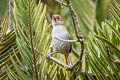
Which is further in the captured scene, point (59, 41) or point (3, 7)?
point (3, 7)

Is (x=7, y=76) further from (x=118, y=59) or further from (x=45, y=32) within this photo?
(x=118, y=59)

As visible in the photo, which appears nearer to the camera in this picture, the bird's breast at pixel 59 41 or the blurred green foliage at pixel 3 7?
the bird's breast at pixel 59 41

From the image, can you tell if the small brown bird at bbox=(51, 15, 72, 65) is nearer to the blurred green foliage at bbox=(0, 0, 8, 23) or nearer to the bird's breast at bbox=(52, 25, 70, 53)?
the bird's breast at bbox=(52, 25, 70, 53)

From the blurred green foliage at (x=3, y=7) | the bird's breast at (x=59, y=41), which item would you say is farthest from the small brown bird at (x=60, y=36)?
the blurred green foliage at (x=3, y=7)

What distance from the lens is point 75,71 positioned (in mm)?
936

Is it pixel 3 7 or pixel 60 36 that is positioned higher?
pixel 3 7

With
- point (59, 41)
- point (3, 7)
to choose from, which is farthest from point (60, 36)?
point (3, 7)

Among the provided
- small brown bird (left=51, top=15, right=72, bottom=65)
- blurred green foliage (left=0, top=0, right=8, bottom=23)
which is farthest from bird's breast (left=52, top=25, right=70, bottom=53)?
blurred green foliage (left=0, top=0, right=8, bottom=23)

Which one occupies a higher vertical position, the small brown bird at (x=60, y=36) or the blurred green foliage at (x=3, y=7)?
the blurred green foliage at (x=3, y=7)

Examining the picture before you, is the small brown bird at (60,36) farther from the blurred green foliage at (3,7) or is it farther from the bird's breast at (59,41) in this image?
the blurred green foliage at (3,7)

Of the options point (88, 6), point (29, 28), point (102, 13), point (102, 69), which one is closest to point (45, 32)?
point (29, 28)

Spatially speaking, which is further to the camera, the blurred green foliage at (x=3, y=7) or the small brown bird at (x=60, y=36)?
the blurred green foliage at (x=3, y=7)

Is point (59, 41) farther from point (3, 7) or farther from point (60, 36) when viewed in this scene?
point (3, 7)

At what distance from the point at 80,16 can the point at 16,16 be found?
4.83 ft
